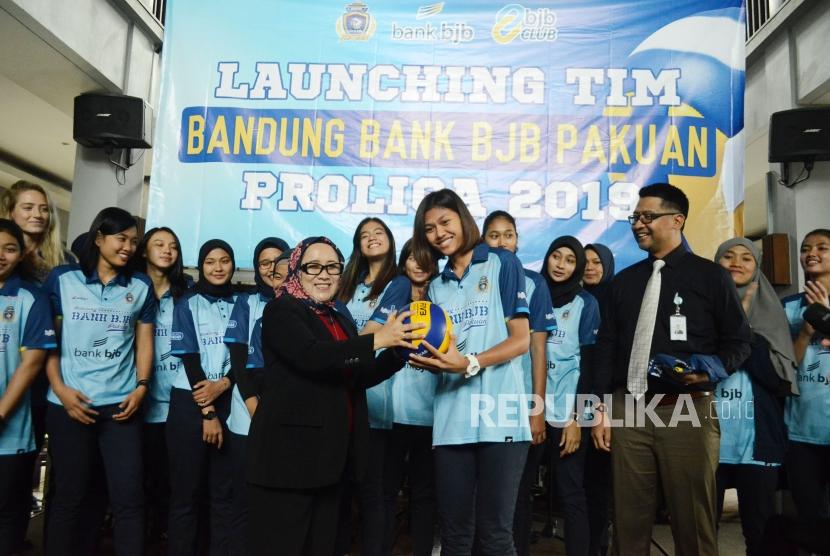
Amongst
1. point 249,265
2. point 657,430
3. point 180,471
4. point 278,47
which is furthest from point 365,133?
point 657,430

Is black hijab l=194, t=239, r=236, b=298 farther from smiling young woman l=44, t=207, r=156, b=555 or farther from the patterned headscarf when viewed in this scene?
the patterned headscarf

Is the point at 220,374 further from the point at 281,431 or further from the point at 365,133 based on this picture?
the point at 365,133

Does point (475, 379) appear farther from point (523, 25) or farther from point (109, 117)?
point (109, 117)

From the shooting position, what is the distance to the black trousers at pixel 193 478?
9.82 ft

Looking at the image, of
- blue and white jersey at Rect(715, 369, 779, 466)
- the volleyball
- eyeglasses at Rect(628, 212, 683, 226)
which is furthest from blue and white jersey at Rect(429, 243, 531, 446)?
blue and white jersey at Rect(715, 369, 779, 466)

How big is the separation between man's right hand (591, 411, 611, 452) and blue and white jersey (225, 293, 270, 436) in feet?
5.26

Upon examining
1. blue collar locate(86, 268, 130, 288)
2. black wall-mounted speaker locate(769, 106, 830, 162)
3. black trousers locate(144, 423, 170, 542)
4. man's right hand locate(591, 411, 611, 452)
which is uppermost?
black wall-mounted speaker locate(769, 106, 830, 162)

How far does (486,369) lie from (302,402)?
2.23 ft

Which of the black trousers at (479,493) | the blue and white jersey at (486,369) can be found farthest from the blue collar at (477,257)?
the black trousers at (479,493)

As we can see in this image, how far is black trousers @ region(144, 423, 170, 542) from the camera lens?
11.6ft

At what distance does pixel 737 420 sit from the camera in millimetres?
3197

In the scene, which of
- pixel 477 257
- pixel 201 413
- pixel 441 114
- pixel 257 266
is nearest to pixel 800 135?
pixel 441 114

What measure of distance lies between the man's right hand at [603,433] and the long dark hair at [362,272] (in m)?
1.21

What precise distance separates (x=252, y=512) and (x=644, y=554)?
155 cm
